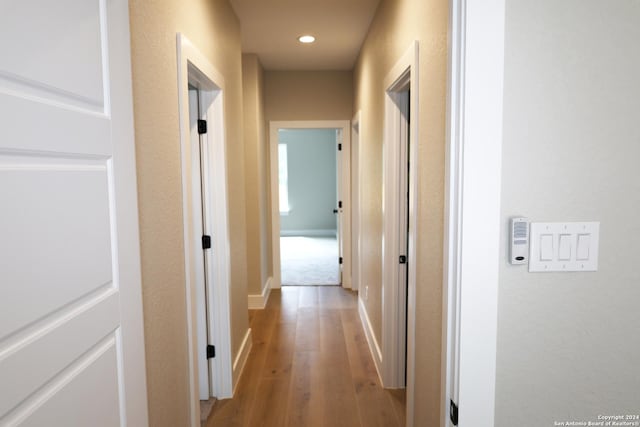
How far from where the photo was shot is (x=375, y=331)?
3.30 metres

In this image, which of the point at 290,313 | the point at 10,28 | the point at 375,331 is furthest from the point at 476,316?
the point at 290,313

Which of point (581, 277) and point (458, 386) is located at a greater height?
point (581, 277)

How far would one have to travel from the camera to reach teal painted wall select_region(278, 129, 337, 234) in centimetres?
969

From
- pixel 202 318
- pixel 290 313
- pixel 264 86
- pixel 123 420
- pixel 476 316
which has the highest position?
pixel 264 86

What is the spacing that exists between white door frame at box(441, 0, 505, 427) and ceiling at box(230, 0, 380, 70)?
96.3 inches

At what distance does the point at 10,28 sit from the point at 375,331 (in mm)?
3053

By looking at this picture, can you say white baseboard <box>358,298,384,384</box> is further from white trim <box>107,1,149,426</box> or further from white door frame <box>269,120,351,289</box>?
white trim <box>107,1,149,426</box>

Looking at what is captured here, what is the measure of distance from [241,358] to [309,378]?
547 millimetres

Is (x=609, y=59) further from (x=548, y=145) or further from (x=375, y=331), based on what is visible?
(x=375, y=331)

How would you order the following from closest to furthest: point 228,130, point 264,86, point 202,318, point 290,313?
point 202,318, point 228,130, point 290,313, point 264,86

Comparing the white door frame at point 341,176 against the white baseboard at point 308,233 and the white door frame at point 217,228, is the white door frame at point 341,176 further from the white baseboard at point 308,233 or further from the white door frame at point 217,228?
the white baseboard at point 308,233

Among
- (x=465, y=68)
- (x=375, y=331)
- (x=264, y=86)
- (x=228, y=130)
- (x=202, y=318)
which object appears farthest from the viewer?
(x=264, y=86)

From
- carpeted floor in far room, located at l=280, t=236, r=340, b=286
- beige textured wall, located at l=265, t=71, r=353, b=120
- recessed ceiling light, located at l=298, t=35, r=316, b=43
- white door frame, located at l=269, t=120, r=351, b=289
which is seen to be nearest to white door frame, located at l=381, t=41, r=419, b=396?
recessed ceiling light, located at l=298, t=35, r=316, b=43

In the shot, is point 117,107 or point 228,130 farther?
point 228,130
